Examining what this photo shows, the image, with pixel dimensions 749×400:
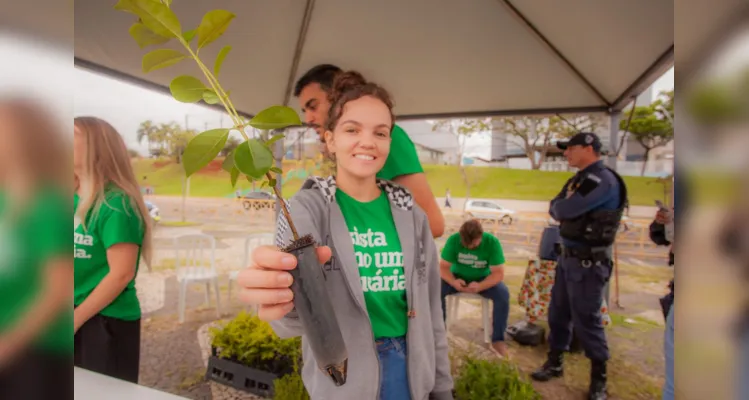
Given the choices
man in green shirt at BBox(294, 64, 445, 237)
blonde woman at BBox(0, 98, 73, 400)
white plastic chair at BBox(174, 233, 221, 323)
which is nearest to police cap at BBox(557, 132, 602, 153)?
man in green shirt at BBox(294, 64, 445, 237)

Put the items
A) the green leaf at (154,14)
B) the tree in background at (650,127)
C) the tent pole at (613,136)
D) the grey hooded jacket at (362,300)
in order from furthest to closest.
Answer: the tree in background at (650,127) < the tent pole at (613,136) < the grey hooded jacket at (362,300) < the green leaf at (154,14)

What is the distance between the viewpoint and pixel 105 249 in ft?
4.68

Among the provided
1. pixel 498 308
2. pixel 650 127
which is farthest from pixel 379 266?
pixel 650 127

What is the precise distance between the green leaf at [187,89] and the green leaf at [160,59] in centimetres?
2

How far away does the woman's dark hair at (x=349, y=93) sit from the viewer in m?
0.90

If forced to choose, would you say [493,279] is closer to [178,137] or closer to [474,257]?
Result: [474,257]

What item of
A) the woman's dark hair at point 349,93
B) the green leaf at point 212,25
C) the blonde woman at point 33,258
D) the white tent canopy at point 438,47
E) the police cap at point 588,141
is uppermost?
the white tent canopy at point 438,47

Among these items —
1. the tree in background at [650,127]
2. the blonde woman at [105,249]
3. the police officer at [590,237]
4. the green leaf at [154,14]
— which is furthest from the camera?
the tree in background at [650,127]

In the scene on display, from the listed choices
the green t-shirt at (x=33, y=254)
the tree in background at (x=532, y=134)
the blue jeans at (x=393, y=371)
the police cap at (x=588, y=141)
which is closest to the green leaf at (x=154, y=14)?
the green t-shirt at (x=33, y=254)

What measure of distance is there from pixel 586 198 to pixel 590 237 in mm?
259

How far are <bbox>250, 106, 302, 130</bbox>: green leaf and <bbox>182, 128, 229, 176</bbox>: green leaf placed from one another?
0.04 m

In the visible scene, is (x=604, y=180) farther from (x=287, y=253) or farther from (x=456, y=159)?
(x=287, y=253)

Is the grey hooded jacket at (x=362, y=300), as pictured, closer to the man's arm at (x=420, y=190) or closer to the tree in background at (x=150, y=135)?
the man's arm at (x=420, y=190)

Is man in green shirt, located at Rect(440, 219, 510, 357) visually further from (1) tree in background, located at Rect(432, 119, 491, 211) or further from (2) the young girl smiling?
(2) the young girl smiling
